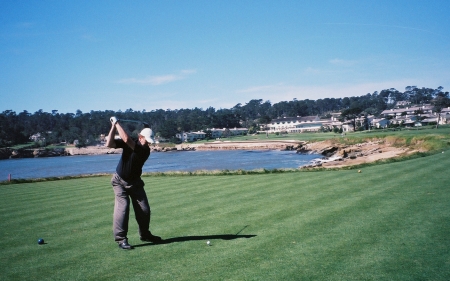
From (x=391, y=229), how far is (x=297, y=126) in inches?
6850

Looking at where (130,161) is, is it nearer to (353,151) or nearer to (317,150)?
(353,151)

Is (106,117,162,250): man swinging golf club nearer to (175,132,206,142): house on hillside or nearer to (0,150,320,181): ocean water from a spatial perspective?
(0,150,320,181): ocean water

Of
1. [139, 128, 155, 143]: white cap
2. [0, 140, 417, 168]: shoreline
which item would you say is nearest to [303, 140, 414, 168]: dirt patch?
[0, 140, 417, 168]: shoreline

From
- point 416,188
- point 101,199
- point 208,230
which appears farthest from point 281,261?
point 101,199

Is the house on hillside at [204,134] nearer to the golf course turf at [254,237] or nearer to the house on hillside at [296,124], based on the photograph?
the house on hillside at [296,124]

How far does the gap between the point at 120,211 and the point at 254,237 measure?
2.84m

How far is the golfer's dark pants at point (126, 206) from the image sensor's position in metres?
7.07

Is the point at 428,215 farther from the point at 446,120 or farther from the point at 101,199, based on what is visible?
the point at 446,120

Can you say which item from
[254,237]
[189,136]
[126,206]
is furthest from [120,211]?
[189,136]

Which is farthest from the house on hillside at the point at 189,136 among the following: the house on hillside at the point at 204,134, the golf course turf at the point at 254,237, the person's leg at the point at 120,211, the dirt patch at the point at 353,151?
the person's leg at the point at 120,211

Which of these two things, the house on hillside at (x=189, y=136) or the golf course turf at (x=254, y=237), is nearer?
the golf course turf at (x=254, y=237)

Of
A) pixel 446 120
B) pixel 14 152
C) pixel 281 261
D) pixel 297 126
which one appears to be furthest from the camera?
pixel 297 126

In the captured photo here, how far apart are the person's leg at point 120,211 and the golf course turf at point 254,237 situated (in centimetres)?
31

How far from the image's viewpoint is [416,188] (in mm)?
11742
